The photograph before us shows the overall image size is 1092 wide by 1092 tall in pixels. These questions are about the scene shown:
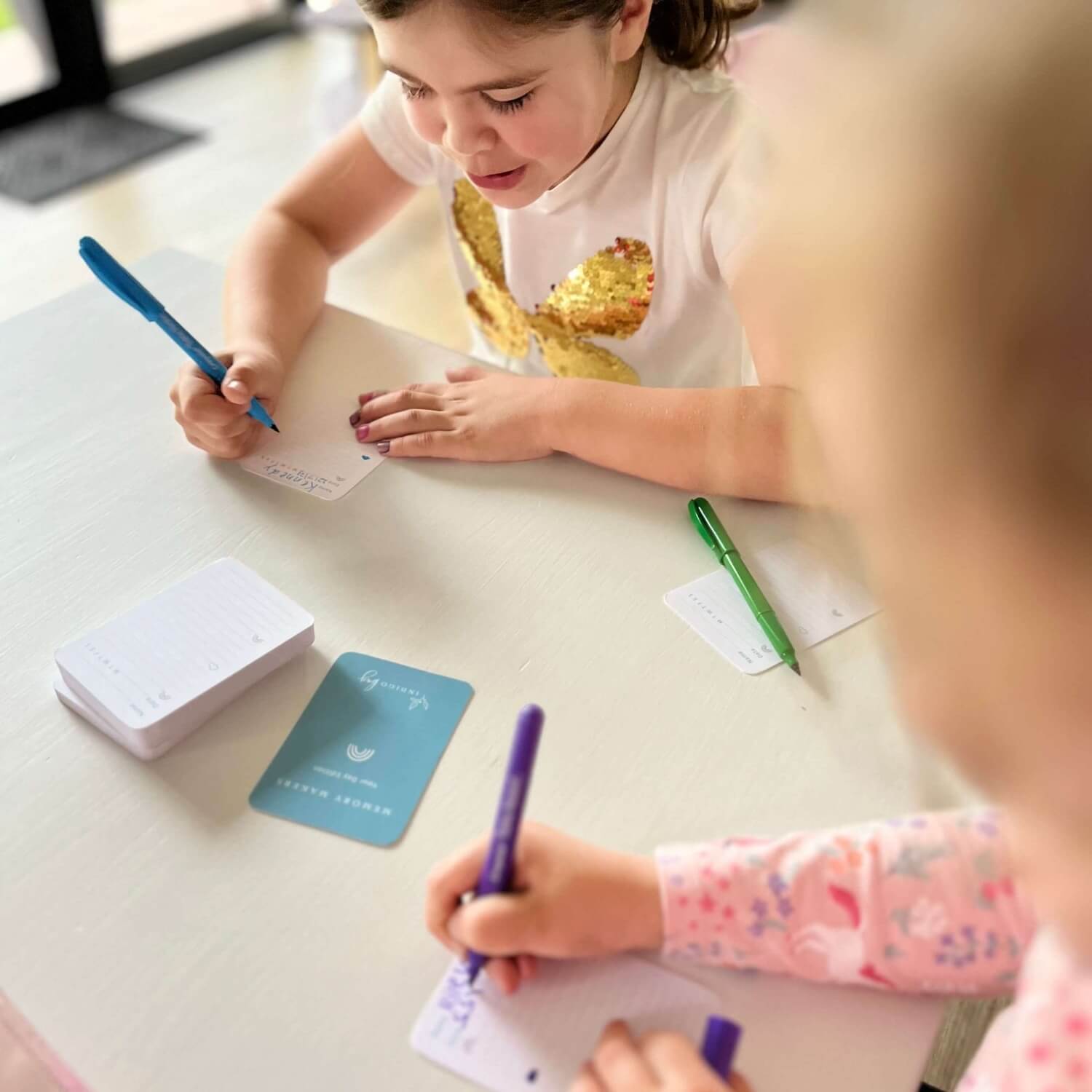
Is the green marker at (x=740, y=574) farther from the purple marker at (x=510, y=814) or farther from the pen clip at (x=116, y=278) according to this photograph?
the pen clip at (x=116, y=278)

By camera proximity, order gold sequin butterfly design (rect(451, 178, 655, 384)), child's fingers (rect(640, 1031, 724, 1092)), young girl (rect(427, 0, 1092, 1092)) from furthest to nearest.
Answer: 1. gold sequin butterfly design (rect(451, 178, 655, 384))
2. child's fingers (rect(640, 1031, 724, 1092))
3. young girl (rect(427, 0, 1092, 1092))

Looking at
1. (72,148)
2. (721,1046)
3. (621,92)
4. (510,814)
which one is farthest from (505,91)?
(72,148)

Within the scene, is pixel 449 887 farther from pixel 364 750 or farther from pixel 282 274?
pixel 282 274

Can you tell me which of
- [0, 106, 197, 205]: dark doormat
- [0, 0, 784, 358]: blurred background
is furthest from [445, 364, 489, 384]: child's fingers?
[0, 106, 197, 205]: dark doormat

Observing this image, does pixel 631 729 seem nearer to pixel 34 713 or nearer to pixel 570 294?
pixel 34 713

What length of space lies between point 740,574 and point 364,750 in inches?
10.6

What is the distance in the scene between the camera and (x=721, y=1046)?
45 cm

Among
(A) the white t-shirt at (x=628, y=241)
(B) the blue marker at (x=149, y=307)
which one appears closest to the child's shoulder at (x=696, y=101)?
(A) the white t-shirt at (x=628, y=241)

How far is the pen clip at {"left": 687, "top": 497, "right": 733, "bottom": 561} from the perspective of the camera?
0.72 metres

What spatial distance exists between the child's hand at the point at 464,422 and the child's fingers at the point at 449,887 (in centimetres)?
37

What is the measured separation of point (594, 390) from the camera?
0.82m

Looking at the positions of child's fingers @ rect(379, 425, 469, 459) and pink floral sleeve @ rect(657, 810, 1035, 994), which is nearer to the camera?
pink floral sleeve @ rect(657, 810, 1035, 994)

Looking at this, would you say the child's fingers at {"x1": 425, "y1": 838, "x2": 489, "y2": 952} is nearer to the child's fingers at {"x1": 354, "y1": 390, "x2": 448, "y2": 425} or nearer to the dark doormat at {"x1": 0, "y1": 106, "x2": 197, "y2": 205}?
the child's fingers at {"x1": 354, "y1": 390, "x2": 448, "y2": 425}

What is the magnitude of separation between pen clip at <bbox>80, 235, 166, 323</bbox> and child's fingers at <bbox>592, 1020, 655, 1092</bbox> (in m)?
0.59
